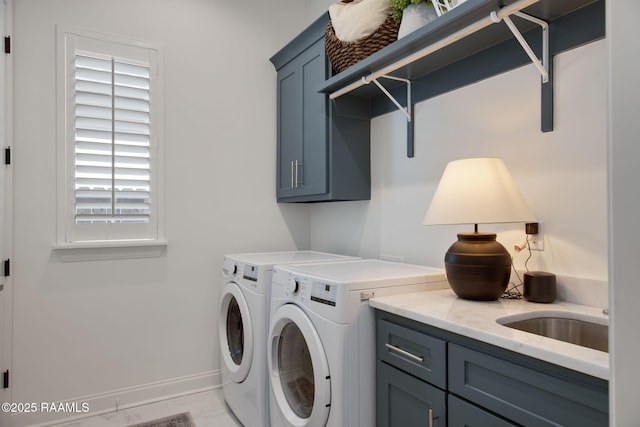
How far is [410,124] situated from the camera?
212 cm

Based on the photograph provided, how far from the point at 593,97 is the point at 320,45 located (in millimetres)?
1485

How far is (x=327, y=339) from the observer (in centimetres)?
148

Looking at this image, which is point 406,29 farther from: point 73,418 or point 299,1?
point 73,418

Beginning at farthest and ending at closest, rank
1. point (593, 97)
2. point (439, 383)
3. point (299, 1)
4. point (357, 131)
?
point (299, 1)
point (357, 131)
point (593, 97)
point (439, 383)

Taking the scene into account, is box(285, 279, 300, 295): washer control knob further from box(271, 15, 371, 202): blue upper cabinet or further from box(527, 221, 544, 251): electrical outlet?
box(527, 221, 544, 251): electrical outlet

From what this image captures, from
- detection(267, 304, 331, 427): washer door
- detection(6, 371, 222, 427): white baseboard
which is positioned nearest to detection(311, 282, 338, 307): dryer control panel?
detection(267, 304, 331, 427): washer door

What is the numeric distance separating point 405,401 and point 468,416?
269 millimetres

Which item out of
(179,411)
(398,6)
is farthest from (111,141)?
(398,6)

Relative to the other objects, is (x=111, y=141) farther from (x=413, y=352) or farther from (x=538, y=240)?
(x=538, y=240)

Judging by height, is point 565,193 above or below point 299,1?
below

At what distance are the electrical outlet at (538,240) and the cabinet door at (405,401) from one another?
701 millimetres

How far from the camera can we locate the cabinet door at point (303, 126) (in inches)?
92.9

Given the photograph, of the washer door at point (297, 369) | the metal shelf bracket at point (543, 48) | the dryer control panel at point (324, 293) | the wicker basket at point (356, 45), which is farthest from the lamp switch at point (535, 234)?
the wicker basket at point (356, 45)

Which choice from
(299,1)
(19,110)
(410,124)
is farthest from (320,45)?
(19,110)
